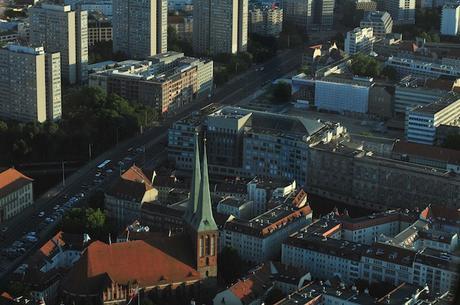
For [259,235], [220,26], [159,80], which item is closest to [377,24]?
[220,26]

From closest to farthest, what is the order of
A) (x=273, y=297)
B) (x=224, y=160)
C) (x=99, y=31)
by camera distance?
(x=273, y=297) → (x=224, y=160) → (x=99, y=31)

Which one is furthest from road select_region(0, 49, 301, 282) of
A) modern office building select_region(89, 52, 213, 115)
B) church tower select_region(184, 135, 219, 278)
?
church tower select_region(184, 135, 219, 278)

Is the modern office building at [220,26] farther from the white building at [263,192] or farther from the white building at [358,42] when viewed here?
the white building at [263,192]

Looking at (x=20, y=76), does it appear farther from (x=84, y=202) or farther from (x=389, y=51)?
(x=389, y=51)

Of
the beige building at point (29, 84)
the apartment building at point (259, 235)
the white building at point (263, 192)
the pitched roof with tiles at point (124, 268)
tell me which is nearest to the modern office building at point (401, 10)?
the beige building at point (29, 84)

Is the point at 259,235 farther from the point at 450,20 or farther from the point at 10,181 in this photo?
the point at 450,20

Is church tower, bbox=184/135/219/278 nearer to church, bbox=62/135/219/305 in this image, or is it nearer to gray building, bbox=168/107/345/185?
church, bbox=62/135/219/305
